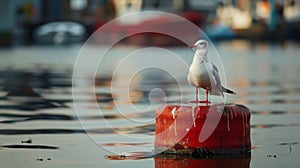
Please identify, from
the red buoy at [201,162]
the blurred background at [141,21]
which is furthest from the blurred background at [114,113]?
the blurred background at [141,21]

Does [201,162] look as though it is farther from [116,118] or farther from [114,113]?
[114,113]

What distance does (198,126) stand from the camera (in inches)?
366

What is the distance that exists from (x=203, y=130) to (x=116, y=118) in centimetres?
453

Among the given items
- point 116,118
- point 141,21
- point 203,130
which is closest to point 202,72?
point 203,130

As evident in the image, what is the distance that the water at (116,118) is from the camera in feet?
29.8

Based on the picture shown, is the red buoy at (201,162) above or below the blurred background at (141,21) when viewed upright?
below

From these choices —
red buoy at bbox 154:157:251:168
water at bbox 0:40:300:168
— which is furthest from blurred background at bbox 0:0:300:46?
red buoy at bbox 154:157:251:168

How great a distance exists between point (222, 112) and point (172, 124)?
19.4 inches

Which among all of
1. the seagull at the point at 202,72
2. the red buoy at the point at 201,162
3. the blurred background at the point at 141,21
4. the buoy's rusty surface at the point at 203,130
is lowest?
the red buoy at the point at 201,162

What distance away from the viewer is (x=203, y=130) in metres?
9.26

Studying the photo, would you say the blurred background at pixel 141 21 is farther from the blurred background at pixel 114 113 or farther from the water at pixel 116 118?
the water at pixel 116 118

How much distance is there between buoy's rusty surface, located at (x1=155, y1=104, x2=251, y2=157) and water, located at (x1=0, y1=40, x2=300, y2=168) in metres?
0.24

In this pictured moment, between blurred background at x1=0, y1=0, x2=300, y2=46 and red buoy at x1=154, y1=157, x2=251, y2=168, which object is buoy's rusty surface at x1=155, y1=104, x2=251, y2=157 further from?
blurred background at x1=0, y1=0, x2=300, y2=46

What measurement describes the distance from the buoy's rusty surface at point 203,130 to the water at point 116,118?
0.24m
